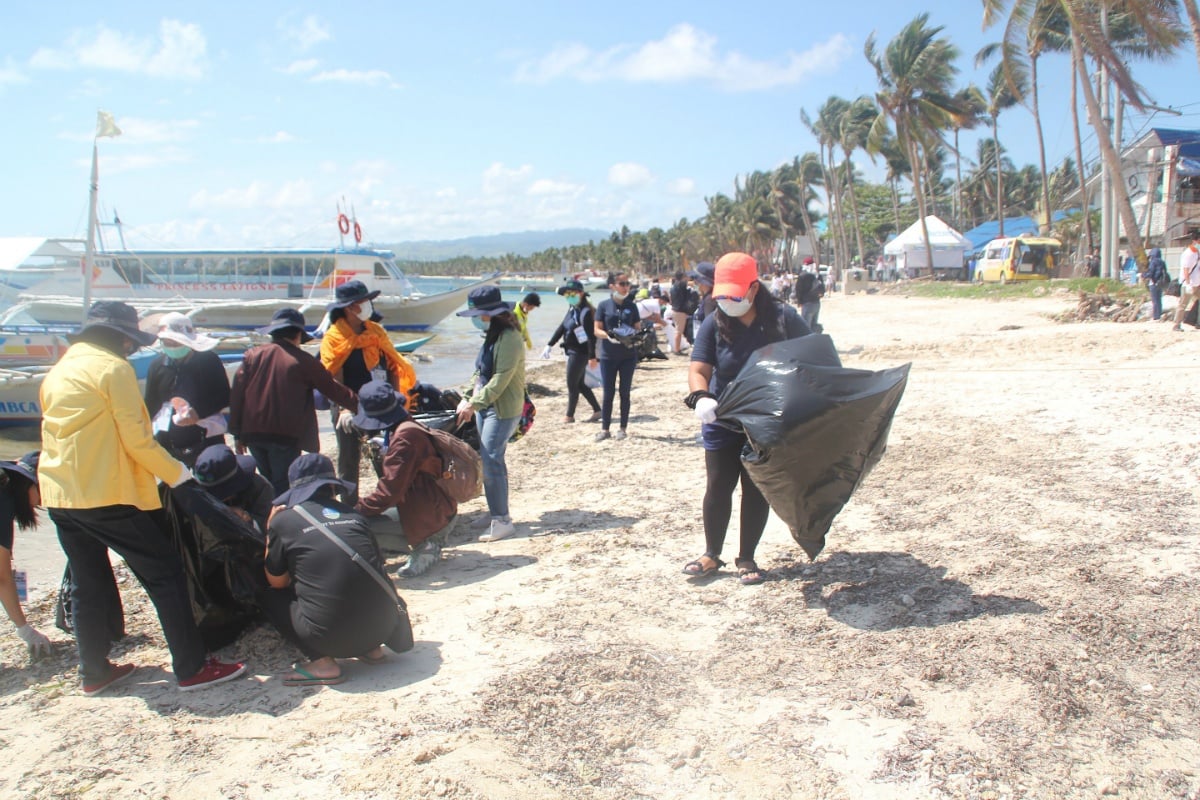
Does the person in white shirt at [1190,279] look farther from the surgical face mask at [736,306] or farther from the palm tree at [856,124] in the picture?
the palm tree at [856,124]

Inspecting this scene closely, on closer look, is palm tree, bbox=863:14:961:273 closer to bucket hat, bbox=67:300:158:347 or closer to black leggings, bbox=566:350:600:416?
black leggings, bbox=566:350:600:416

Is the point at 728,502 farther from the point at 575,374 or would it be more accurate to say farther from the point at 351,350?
the point at 575,374

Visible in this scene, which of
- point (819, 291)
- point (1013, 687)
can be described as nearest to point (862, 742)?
point (1013, 687)

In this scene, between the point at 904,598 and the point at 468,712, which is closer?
the point at 468,712

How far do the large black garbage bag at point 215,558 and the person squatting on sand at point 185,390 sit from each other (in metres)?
1.16

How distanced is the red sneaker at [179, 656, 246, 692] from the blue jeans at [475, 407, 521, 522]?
2035 millimetres

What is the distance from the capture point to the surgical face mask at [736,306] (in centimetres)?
402

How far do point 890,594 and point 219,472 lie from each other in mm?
3188

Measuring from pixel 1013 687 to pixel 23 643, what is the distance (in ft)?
14.1

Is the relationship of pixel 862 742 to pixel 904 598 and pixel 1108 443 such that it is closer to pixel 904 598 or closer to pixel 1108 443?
pixel 904 598

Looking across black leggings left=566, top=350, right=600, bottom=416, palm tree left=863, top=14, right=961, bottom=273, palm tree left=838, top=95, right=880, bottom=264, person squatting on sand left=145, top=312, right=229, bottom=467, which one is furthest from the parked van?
person squatting on sand left=145, top=312, right=229, bottom=467

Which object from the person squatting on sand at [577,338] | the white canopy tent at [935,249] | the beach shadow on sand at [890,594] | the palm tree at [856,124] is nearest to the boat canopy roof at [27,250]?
the person squatting on sand at [577,338]

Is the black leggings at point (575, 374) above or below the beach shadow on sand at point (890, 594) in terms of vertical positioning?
above

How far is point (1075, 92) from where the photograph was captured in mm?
29344
